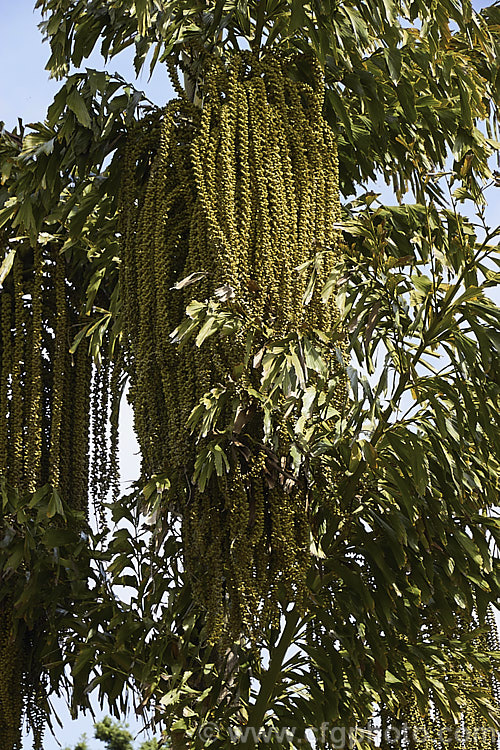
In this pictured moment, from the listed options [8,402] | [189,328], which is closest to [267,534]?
[189,328]

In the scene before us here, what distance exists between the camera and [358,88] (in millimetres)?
2547

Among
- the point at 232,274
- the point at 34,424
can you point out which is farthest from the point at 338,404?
the point at 34,424

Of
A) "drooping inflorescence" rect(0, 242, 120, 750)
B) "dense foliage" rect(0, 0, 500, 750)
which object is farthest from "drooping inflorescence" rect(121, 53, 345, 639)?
"drooping inflorescence" rect(0, 242, 120, 750)

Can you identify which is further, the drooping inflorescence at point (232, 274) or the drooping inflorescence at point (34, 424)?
the drooping inflorescence at point (34, 424)

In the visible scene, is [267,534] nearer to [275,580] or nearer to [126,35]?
[275,580]

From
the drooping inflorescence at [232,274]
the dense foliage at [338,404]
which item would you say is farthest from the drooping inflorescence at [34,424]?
the drooping inflorescence at [232,274]

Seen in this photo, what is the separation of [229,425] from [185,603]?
740 mm

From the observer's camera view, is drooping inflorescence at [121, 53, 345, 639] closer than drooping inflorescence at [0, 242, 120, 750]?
Yes

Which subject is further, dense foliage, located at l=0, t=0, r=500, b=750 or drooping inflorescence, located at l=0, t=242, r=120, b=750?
drooping inflorescence, located at l=0, t=242, r=120, b=750

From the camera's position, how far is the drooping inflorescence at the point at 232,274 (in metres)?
2.11

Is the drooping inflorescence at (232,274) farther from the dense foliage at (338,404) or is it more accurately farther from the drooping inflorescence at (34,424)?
the drooping inflorescence at (34,424)

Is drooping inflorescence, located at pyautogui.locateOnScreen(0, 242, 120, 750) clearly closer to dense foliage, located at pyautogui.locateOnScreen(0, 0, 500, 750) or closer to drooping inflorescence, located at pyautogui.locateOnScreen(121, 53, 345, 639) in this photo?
dense foliage, located at pyautogui.locateOnScreen(0, 0, 500, 750)

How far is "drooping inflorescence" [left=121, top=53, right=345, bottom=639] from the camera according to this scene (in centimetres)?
211

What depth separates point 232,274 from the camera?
2105mm
